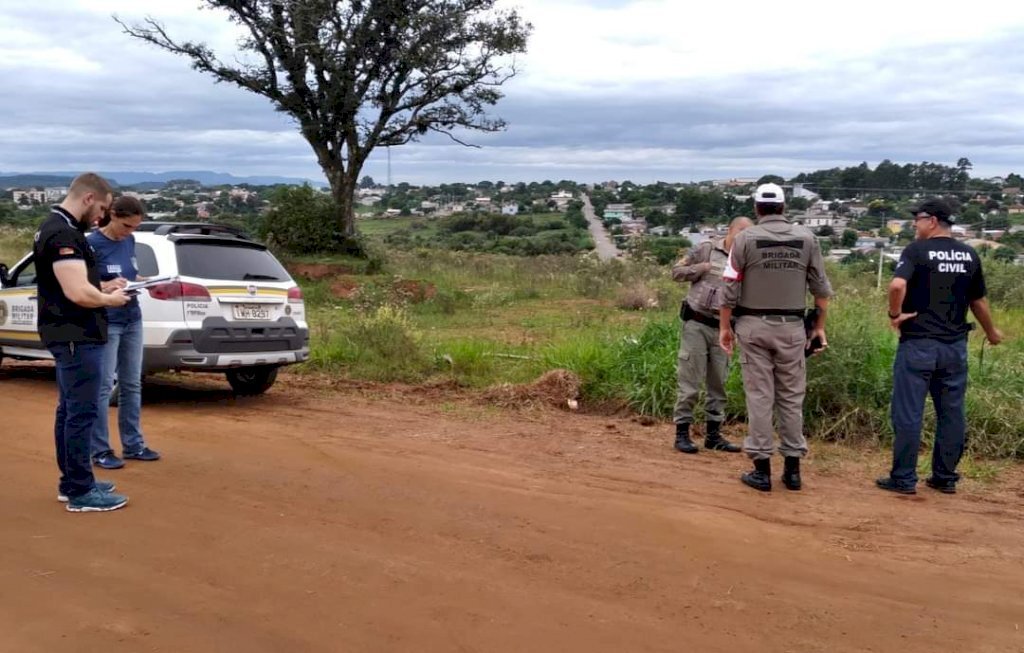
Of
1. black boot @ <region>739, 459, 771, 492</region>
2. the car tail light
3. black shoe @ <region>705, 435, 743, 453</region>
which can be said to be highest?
the car tail light

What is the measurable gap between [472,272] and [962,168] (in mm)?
12435

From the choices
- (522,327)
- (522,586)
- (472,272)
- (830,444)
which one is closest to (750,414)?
(830,444)

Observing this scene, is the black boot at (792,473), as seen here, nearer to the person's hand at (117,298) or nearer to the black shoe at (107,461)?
the person's hand at (117,298)

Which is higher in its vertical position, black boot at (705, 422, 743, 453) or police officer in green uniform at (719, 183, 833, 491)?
police officer in green uniform at (719, 183, 833, 491)

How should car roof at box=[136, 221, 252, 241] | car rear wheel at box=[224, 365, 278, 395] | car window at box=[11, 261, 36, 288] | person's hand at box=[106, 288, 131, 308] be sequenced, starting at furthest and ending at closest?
car window at box=[11, 261, 36, 288]
car rear wheel at box=[224, 365, 278, 395]
car roof at box=[136, 221, 252, 241]
person's hand at box=[106, 288, 131, 308]

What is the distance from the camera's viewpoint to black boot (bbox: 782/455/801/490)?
19.6ft

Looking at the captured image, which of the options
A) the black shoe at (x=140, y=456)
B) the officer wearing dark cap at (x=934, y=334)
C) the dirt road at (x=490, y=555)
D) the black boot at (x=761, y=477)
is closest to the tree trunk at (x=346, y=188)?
the dirt road at (x=490, y=555)

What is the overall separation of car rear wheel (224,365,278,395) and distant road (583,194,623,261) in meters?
14.8

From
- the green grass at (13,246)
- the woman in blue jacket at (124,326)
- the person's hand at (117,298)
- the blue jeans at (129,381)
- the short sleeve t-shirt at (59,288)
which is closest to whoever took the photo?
the short sleeve t-shirt at (59,288)

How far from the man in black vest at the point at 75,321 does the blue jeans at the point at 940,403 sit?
16.4 ft

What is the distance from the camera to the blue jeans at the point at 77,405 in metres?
5.11

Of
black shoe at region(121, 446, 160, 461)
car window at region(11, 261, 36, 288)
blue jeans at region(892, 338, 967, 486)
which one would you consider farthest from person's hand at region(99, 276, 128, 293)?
blue jeans at region(892, 338, 967, 486)

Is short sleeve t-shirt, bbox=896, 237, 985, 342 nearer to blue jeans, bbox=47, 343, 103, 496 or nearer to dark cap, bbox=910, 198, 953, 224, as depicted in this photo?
dark cap, bbox=910, 198, 953, 224

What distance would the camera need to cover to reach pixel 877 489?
6.07 m
